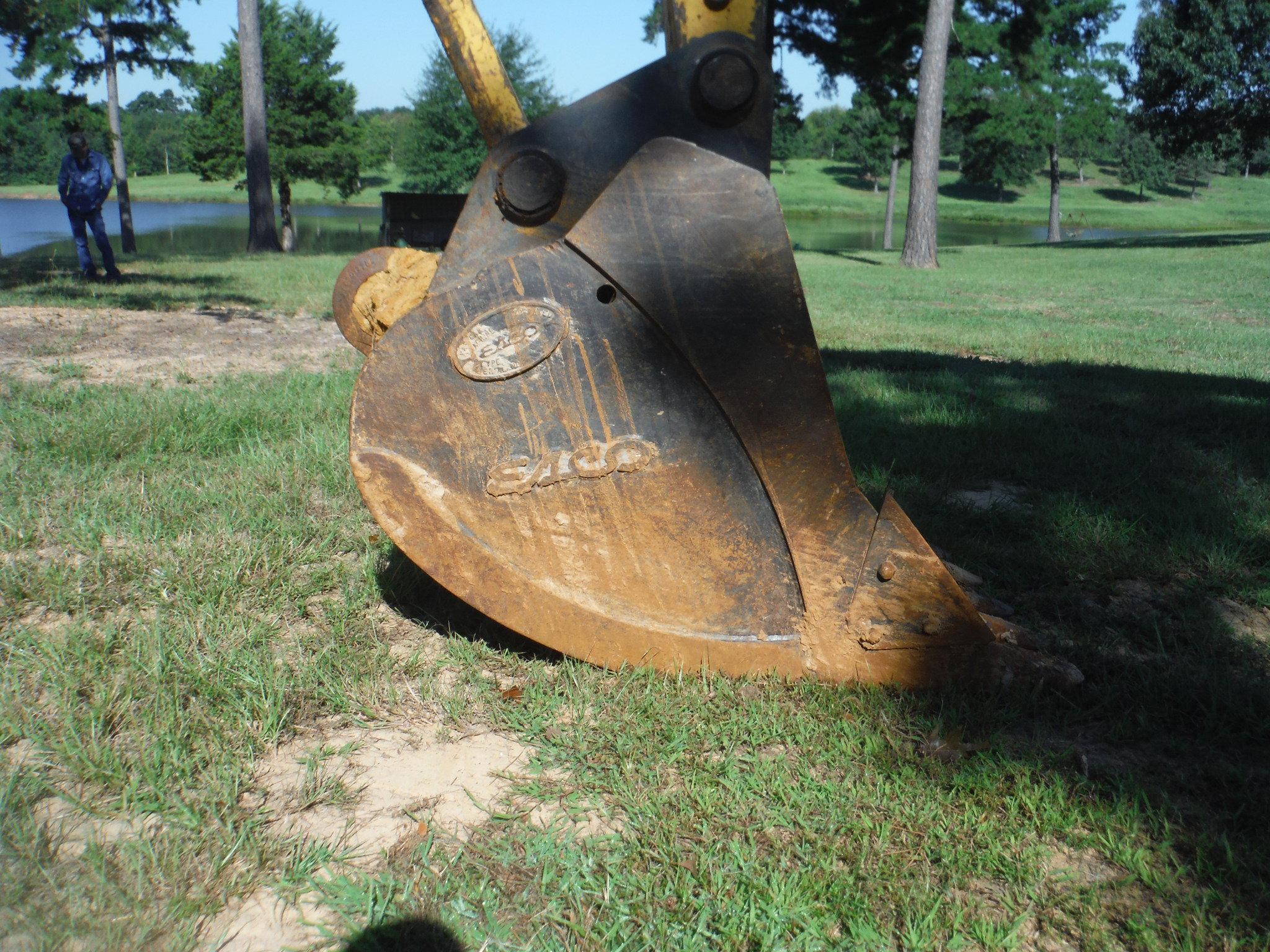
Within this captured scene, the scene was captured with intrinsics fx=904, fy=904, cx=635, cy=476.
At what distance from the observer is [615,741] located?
1988mm

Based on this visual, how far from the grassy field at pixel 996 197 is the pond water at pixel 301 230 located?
10.2 feet

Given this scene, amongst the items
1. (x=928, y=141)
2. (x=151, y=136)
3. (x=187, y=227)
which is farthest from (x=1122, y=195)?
(x=151, y=136)

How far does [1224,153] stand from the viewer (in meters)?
23.7

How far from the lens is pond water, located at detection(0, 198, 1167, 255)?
908 inches

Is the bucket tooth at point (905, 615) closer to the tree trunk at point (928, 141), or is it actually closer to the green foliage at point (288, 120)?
the tree trunk at point (928, 141)

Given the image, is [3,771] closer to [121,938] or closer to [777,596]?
[121,938]

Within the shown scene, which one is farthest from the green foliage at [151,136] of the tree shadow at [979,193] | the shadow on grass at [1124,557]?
the shadow on grass at [1124,557]

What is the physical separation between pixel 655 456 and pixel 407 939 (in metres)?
1.05

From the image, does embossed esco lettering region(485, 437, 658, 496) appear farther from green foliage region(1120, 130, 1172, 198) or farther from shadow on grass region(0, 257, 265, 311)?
green foliage region(1120, 130, 1172, 198)

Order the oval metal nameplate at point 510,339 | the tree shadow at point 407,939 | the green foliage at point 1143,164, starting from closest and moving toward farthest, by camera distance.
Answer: the tree shadow at point 407,939
the oval metal nameplate at point 510,339
the green foliage at point 1143,164

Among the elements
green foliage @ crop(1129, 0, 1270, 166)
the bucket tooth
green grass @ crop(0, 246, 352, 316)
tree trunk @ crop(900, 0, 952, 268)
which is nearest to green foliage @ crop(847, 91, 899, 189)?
green foliage @ crop(1129, 0, 1270, 166)

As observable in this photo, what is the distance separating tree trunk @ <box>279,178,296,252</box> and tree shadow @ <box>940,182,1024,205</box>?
2028 inches

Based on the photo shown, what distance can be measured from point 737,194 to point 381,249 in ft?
3.55

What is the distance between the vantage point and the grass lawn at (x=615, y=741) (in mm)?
1545
